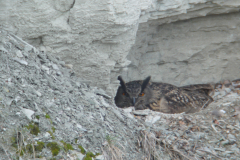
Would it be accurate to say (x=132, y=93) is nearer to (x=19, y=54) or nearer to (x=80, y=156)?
(x=19, y=54)

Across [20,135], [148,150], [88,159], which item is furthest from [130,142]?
[20,135]

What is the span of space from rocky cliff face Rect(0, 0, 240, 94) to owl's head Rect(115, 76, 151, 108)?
9.8 inches

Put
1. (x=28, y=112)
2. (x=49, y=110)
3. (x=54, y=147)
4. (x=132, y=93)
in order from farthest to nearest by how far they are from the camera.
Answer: (x=132, y=93) → (x=49, y=110) → (x=28, y=112) → (x=54, y=147)

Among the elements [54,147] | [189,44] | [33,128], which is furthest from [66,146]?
[189,44]

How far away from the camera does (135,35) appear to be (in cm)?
386

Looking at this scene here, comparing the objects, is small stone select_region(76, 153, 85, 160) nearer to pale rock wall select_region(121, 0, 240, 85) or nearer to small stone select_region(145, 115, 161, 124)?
small stone select_region(145, 115, 161, 124)

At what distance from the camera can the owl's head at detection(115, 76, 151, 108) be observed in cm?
571

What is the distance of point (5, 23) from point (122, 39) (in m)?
1.57

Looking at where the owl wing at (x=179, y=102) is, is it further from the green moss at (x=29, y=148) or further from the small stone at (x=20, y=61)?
the green moss at (x=29, y=148)

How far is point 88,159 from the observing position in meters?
2.54

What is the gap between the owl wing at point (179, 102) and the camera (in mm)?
5574

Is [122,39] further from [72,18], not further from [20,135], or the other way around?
[20,135]

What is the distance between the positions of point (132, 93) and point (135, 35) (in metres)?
2.08

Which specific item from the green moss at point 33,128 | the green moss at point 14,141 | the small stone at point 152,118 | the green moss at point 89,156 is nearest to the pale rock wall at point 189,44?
the small stone at point 152,118
